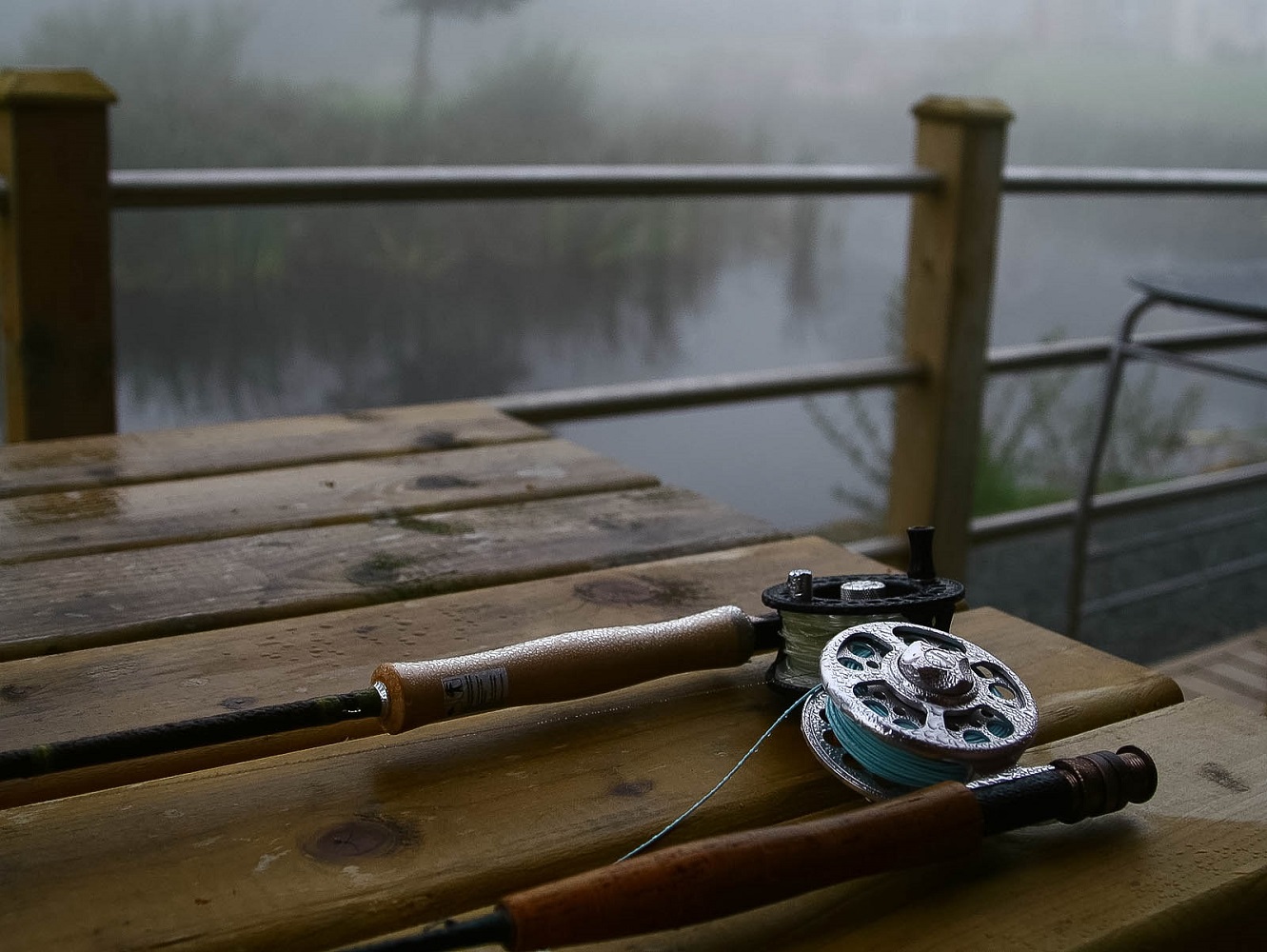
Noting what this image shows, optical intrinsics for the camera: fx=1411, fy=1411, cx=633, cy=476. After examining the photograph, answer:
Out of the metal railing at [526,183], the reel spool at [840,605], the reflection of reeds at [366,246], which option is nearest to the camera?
the reel spool at [840,605]

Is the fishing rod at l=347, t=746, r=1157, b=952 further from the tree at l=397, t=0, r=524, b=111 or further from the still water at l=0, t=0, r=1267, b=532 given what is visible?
the tree at l=397, t=0, r=524, b=111

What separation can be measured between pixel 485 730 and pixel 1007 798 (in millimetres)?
253

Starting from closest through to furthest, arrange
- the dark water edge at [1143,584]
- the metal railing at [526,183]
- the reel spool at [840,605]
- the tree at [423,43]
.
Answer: the reel spool at [840,605] → the metal railing at [526,183] → the tree at [423,43] → the dark water edge at [1143,584]

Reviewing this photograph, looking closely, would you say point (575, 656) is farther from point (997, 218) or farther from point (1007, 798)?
point (997, 218)

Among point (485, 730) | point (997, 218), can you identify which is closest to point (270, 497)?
point (485, 730)

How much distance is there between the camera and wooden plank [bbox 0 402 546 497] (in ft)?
3.82

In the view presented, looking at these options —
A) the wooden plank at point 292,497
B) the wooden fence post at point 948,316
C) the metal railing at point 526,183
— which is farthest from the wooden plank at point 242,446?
the wooden fence post at point 948,316

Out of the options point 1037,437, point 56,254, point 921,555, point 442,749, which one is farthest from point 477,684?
Answer: point 1037,437

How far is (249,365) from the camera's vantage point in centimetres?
230

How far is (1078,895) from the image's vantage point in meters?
0.57

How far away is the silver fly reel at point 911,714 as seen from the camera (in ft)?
2.01

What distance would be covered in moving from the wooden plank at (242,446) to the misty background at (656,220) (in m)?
0.71

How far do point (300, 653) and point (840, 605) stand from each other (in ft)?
1.00

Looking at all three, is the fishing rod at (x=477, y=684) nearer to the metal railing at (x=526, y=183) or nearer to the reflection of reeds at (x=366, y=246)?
the metal railing at (x=526, y=183)
